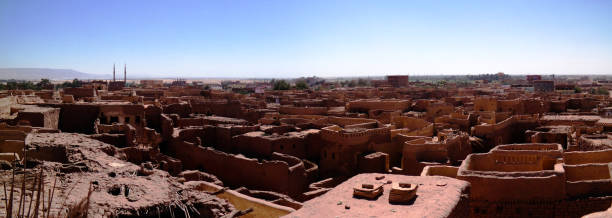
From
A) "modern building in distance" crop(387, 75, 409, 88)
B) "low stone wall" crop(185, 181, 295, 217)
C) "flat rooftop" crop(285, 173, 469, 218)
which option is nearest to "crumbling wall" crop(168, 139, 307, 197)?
"low stone wall" crop(185, 181, 295, 217)

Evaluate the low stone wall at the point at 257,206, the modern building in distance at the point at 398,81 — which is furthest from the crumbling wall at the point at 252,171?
the modern building in distance at the point at 398,81

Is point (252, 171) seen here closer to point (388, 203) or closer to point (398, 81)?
point (388, 203)

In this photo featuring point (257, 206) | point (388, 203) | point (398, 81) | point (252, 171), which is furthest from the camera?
point (398, 81)

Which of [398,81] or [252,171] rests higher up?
[398,81]

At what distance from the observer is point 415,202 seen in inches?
380

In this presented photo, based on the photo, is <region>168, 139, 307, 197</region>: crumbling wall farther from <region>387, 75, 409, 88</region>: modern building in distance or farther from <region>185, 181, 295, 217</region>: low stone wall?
<region>387, 75, 409, 88</region>: modern building in distance

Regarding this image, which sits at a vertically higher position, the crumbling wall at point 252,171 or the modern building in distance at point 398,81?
the modern building in distance at point 398,81

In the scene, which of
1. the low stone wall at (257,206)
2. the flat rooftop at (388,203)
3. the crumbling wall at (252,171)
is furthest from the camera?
the crumbling wall at (252,171)

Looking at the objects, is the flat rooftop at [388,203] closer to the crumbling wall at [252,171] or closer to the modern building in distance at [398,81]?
the crumbling wall at [252,171]

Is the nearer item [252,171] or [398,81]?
[252,171]

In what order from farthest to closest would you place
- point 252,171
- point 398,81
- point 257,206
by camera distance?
point 398,81, point 252,171, point 257,206

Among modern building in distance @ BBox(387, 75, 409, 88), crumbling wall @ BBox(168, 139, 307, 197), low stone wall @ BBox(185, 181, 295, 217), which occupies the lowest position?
crumbling wall @ BBox(168, 139, 307, 197)

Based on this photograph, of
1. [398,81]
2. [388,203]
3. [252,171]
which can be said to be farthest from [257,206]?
[398,81]

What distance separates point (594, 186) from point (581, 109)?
35407 mm
